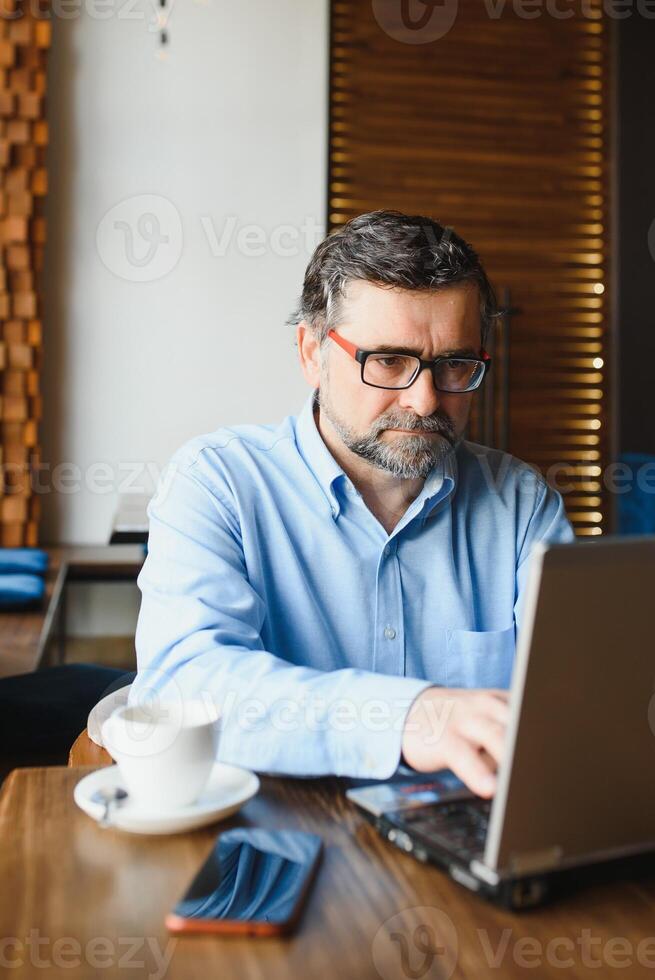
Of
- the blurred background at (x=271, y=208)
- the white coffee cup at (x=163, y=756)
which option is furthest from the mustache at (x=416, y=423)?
the blurred background at (x=271, y=208)

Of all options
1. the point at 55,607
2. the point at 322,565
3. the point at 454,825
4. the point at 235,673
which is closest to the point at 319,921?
the point at 454,825

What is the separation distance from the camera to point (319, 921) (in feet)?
2.42

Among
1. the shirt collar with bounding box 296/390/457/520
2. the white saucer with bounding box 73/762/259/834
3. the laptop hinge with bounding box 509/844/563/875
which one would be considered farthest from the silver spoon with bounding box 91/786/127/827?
the shirt collar with bounding box 296/390/457/520

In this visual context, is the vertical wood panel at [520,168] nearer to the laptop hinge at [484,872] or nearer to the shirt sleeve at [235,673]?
the shirt sleeve at [235,673]

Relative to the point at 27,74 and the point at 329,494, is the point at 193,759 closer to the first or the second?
the point at 329,494

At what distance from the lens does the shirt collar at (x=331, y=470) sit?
60.8 inches

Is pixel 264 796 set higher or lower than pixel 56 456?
lower

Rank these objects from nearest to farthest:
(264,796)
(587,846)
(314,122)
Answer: (587,846), (264,796), (314,122)

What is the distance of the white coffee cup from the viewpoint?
0.89 metres

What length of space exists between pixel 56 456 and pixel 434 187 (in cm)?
207

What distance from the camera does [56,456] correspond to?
169 inches

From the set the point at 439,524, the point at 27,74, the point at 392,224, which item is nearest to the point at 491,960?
the point at 439,524

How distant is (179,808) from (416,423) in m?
0.73

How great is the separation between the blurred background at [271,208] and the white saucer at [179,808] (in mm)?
3090
